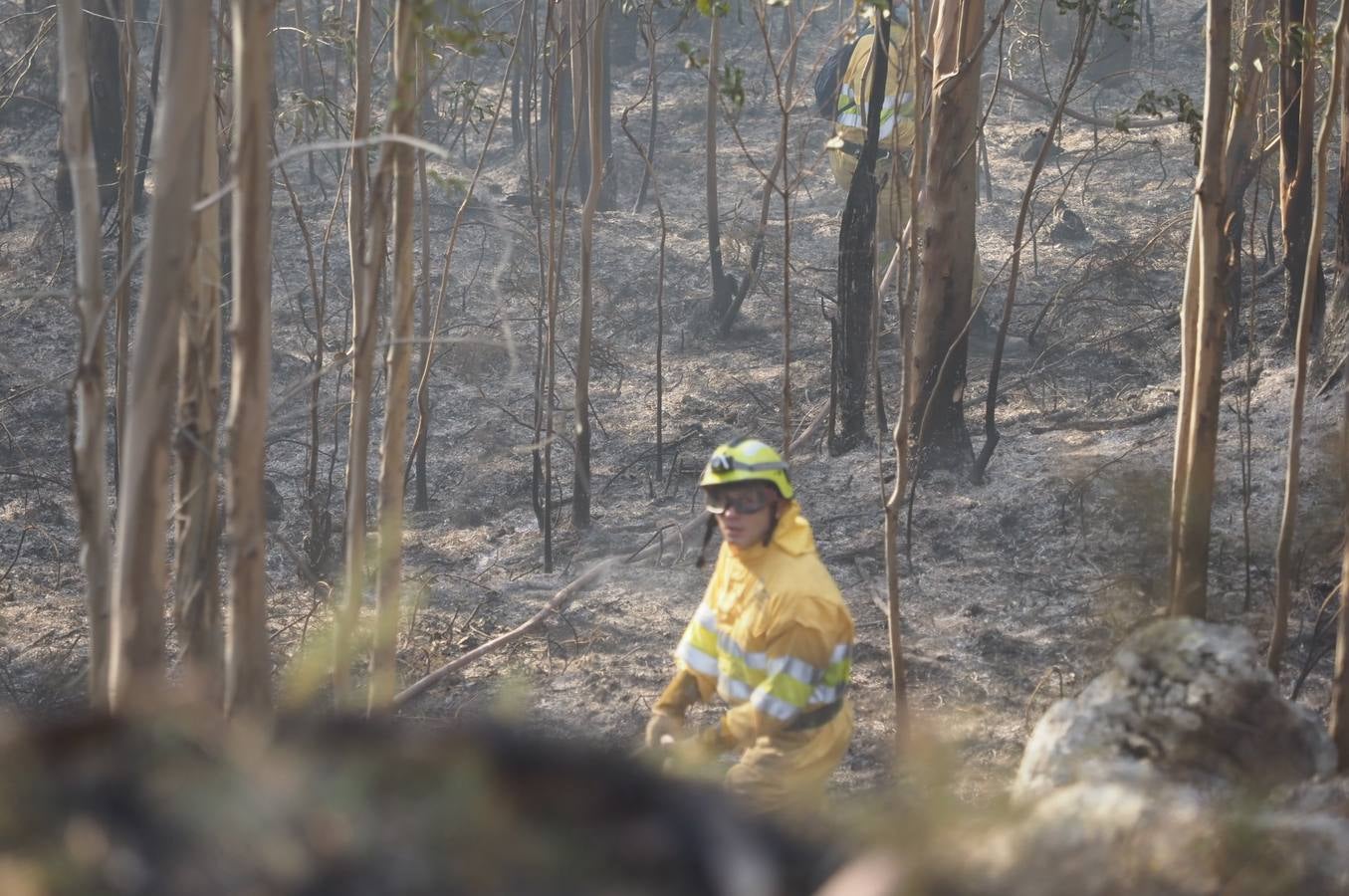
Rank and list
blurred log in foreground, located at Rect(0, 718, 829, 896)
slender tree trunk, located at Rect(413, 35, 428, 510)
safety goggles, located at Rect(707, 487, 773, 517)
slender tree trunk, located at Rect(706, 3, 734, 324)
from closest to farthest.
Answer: blurred log in foreground, located at Rect(0, 718, 829, 896), safety goggles, located at Rect(707, 487, 773, 517), slender tree trunk, located at Rect(413, 35, 428, 510), slender tree trunk, located at Rect(706, 3, 734, 324)

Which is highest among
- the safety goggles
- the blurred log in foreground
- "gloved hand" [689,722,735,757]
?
the blurred log in foreground

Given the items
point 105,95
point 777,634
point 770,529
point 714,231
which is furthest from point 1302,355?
point 105,95

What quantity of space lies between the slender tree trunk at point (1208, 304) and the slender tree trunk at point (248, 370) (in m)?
2.83

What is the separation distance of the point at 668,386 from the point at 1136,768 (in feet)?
22.3

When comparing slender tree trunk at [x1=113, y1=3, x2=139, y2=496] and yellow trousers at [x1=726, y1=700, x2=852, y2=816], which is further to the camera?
slender tree trunk at [x1=113, y1=3, x2=139, y2=496]

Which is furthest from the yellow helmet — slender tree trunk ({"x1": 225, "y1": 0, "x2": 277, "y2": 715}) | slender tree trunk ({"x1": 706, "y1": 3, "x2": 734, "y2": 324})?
slender tree trunk ({"x1": 706, "y1": 3, "x2": 734, "y2": 324})

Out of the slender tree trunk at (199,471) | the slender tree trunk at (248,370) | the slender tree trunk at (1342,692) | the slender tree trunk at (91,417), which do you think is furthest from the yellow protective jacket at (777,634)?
the slender tree trunk at (91,417)

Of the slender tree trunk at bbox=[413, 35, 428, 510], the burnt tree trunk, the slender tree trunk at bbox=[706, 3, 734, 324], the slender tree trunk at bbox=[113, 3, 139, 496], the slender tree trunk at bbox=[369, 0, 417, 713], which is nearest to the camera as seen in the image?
the slender tree trunk at bbox=[369, 0, 417, 713]

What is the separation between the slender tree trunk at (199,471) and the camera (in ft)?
7.79

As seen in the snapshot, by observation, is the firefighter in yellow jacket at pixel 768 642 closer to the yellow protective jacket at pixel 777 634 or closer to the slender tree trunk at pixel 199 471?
the yellow protective jacket at pixel 777 634

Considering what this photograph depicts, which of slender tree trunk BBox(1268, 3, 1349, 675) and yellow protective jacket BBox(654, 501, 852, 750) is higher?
slender tree trunk BBox(1268, 3, 1349, 675)

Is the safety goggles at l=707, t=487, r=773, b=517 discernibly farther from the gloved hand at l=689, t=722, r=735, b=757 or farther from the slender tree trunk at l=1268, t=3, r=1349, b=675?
the slender tree trunk at l=1268, t=3, r=1349, b=675

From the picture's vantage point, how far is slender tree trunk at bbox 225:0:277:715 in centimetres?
214

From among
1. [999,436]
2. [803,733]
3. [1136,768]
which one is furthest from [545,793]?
[999,436]
